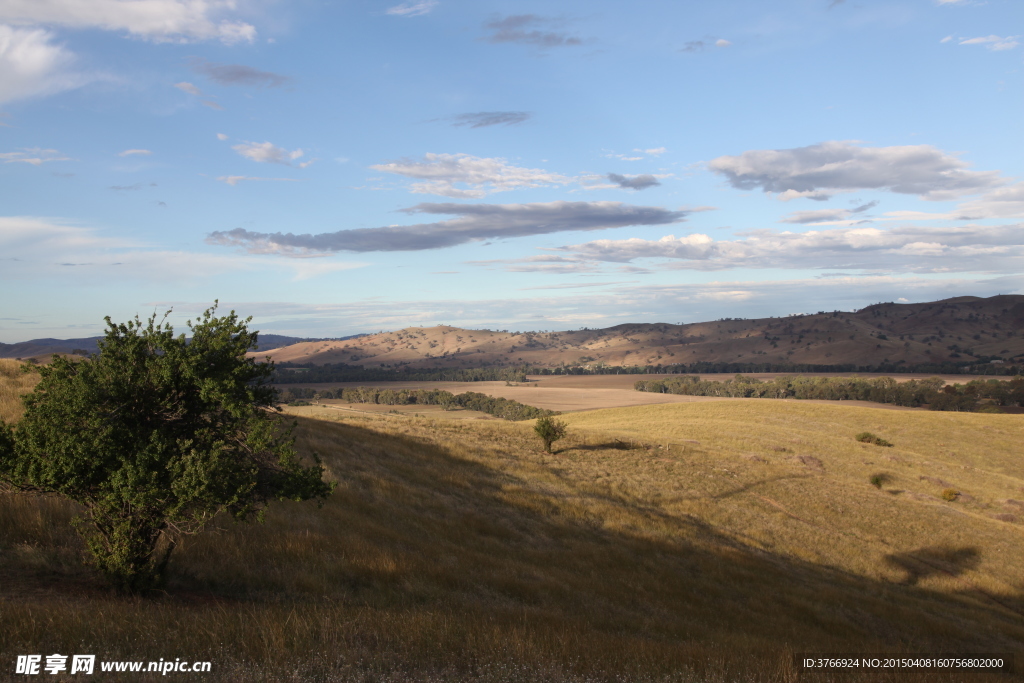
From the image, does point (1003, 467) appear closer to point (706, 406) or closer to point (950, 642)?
point (706, 406)

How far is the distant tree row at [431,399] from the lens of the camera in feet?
319

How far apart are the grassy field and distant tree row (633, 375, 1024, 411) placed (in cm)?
5996

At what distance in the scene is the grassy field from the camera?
7.05m

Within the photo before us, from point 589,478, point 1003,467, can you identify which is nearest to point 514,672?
point 589,478

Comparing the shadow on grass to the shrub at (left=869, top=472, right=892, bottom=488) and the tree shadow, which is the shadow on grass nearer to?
the tree shadow

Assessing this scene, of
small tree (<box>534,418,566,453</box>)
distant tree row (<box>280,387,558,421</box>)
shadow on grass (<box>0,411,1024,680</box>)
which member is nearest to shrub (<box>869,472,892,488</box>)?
shadow on grass (<box>0,411,1024,680</box>)

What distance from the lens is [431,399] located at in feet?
377

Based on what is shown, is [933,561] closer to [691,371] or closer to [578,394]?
[578,394]

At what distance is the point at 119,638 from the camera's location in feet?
21.2

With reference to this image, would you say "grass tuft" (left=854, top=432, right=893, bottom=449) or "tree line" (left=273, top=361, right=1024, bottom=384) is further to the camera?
"tree line" (left=273, top=361, right=1024, bottom=384)

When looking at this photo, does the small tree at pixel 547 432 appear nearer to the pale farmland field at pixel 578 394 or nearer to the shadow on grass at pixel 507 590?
the shadow on grass at pixel 507 590

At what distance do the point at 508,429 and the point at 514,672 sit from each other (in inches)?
1629

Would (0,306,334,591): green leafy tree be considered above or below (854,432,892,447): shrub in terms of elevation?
above

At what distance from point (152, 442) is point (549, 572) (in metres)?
10.1
